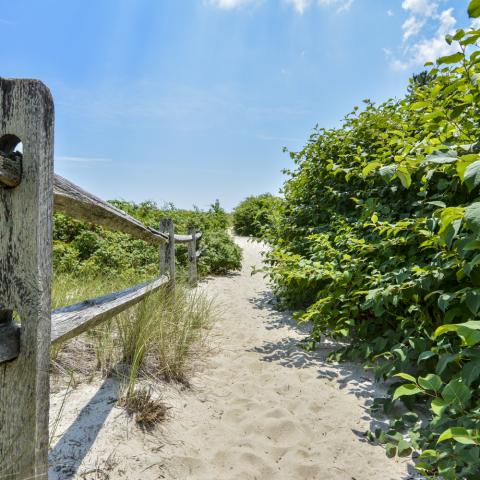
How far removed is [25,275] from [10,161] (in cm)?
41

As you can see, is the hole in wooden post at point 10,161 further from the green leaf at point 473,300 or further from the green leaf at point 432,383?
the green leaf at point 473,300

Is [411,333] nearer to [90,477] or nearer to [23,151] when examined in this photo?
[90,477]

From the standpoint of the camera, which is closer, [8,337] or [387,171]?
[8,337]

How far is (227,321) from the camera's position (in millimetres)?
4797

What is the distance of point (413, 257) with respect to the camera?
9.18 feet

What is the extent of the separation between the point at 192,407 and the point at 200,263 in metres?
5.59

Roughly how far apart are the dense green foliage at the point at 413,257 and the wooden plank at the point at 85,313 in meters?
1.47

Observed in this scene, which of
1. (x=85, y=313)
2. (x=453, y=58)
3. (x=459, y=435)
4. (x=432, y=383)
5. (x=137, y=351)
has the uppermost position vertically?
(x=453, y=58)

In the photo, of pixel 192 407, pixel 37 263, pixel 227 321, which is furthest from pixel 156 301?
pixel 37 263

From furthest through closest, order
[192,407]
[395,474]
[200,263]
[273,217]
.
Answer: [200,263] < [273,217] < [192,407] < [395,474]

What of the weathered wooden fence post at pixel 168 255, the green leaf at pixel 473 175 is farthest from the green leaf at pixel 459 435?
A: the weathered wooden fence post at pixel 168 255

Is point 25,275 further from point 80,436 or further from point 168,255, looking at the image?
point 168,255

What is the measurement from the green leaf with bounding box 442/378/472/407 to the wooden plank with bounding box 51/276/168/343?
161 cm

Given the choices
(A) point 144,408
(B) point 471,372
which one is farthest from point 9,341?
(B) point 471,372
